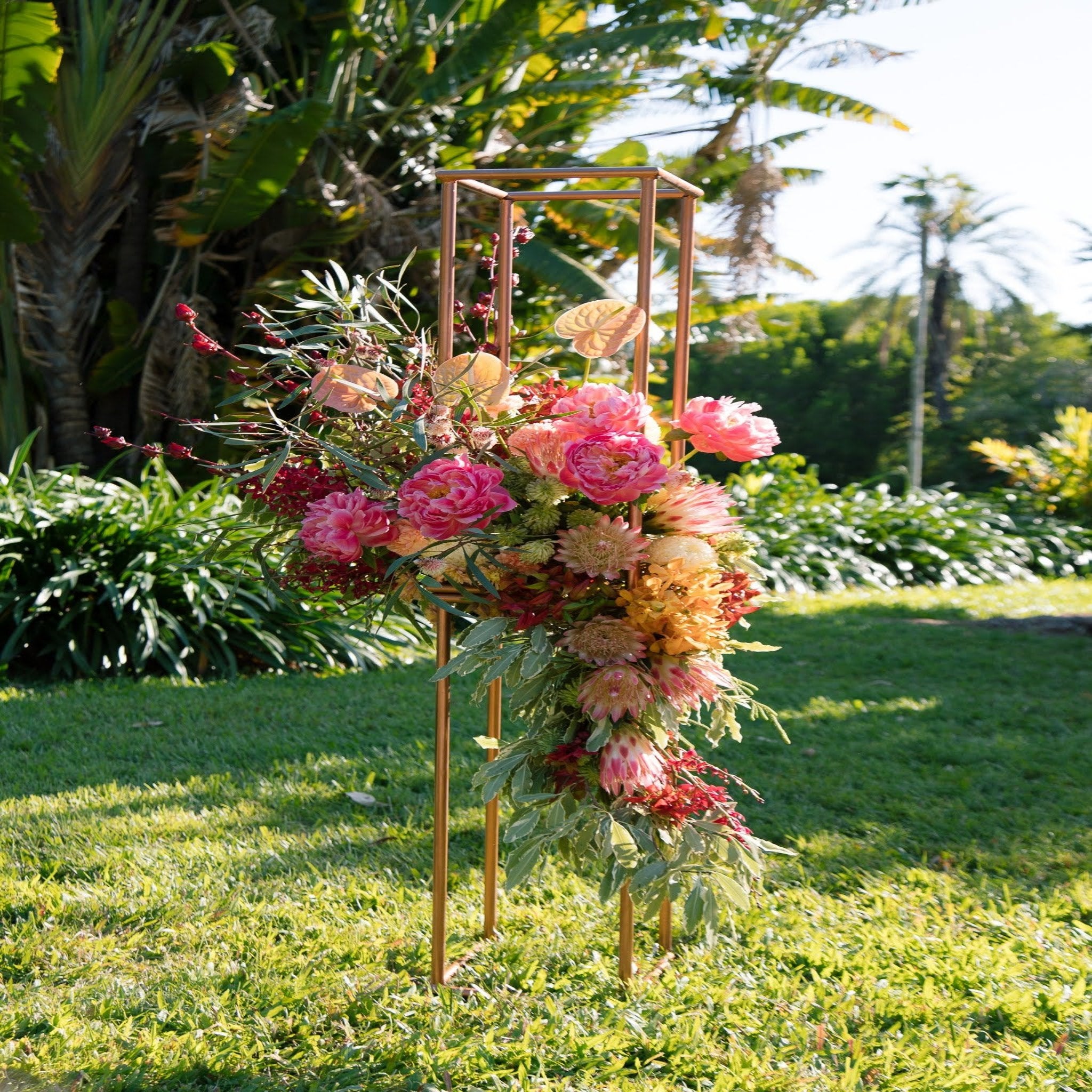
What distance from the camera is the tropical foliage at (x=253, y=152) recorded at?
295 inches

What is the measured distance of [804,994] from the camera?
271 cm

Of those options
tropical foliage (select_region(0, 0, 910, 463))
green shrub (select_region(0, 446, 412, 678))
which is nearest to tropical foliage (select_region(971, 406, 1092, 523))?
tropical foliage (select_region(0, 0, 910, 463))

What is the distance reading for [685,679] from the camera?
2.37m

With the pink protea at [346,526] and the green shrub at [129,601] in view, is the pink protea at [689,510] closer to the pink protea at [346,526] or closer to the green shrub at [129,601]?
the pink protea at [346,526]

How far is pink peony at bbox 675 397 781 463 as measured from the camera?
7.89ft

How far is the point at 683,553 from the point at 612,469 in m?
0.25

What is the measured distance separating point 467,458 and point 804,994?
1.57 meters

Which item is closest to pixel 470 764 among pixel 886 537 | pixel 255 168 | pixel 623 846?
pixel 623 846

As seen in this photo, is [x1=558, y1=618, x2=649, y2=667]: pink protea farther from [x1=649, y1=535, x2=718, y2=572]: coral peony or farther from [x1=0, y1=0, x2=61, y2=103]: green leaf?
[x1=0, y1=0, x2=61, y2=103]: green leaf

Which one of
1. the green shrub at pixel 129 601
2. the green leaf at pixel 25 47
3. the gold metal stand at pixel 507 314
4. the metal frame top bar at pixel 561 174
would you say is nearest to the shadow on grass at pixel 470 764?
the green shrub at pixel 129 601

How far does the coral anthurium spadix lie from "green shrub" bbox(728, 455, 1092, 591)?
6.76 metres

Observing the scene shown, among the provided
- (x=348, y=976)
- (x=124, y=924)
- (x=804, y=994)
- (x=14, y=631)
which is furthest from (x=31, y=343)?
(x=804, y=994)

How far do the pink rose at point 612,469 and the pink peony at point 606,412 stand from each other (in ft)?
0.15

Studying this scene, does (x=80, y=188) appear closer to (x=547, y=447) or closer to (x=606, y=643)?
(x=547, y=447)
